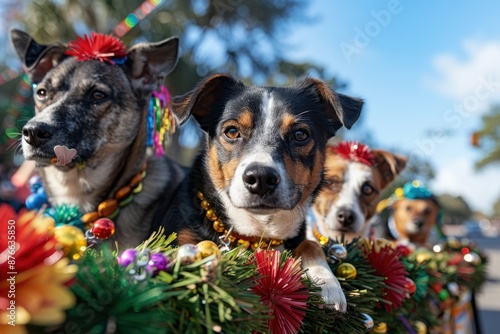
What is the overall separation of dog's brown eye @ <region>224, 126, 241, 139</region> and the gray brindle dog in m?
0.77

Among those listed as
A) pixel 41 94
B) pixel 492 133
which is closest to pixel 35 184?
pixel 41 94

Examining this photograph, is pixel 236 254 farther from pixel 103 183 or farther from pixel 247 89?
pixel 103 183

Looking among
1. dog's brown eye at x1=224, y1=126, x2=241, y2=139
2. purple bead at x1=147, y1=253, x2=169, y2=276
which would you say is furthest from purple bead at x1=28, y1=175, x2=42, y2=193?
purple bead at x1=147, y1=253, x2=169, y2=276

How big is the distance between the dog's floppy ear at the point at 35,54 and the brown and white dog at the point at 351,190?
1.91 metres

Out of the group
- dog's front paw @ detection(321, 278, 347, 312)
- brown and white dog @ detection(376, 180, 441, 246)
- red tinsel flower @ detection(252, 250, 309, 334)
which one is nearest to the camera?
red tinsel flower @ detection(252, 250, 309, 334)

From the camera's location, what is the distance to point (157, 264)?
3.03 feet

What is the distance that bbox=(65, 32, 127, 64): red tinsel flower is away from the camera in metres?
2.30

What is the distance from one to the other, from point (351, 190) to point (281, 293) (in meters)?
1.99

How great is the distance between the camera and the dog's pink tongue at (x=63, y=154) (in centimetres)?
197

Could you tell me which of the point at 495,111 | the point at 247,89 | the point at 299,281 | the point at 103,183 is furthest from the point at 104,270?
the point at 495,111

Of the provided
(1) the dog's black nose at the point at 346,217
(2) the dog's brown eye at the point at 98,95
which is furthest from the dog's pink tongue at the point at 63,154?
(1) the dog's black nose at the point at 346,217

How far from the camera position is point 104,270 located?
0.86 metres

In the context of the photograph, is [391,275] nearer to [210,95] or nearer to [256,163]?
[256,163]

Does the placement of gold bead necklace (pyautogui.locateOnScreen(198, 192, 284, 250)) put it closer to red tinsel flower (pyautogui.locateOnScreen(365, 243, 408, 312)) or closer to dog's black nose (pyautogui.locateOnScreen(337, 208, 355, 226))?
red tinsel flower (pyautogui.locateOnScreen(365, 243, 408, 312))
